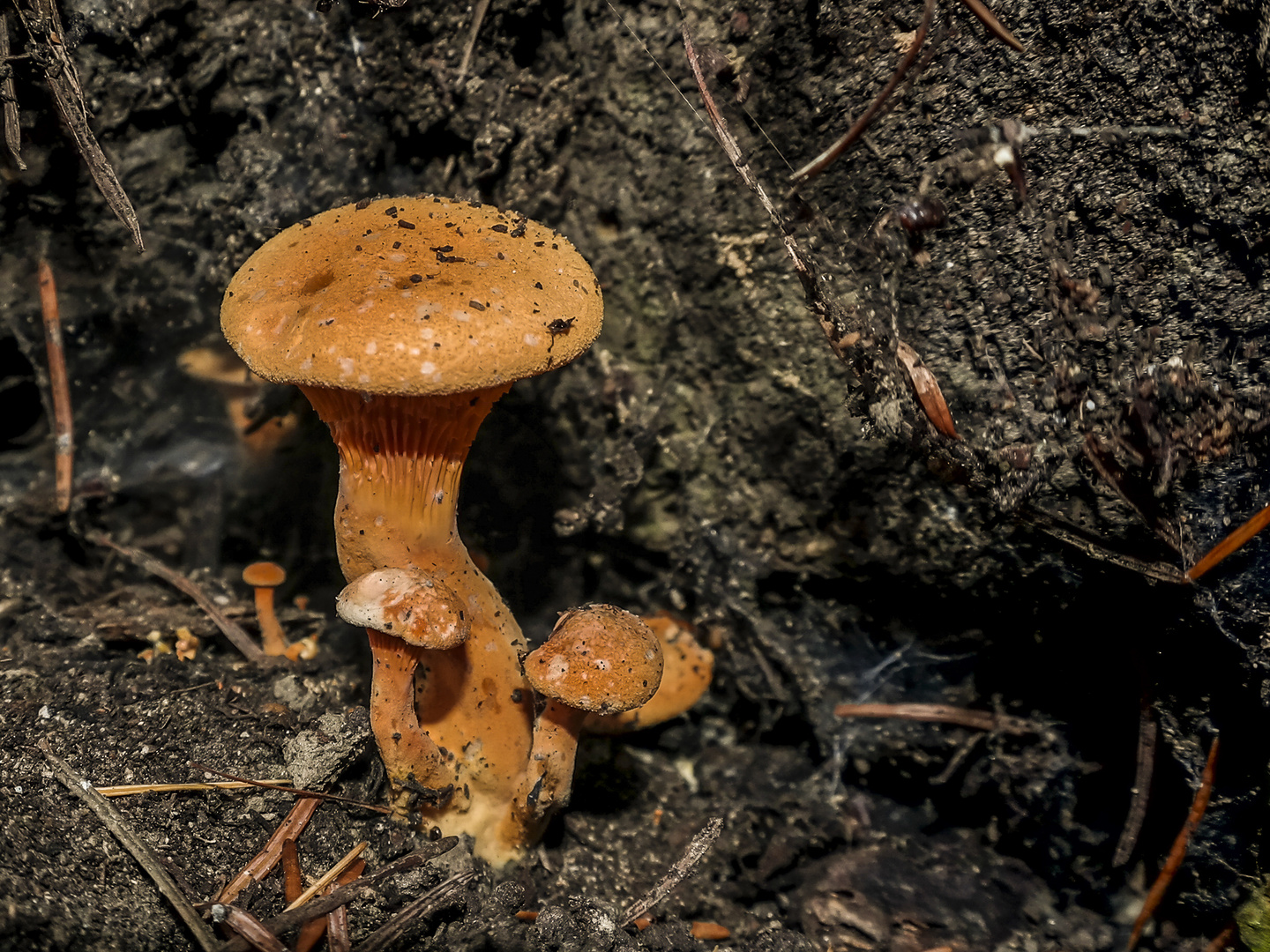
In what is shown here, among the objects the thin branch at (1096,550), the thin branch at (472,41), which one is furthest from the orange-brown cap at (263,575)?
the thin branch at (1096,550)

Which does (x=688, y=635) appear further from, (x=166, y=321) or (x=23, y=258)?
(x=23, y=258)

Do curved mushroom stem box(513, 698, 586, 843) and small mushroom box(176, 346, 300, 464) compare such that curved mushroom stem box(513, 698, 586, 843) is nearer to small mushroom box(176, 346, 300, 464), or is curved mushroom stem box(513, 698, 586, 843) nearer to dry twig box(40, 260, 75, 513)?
small mushroom box(176, 346, 300, 464)

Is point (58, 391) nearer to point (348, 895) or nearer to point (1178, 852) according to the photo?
point (348, 895)

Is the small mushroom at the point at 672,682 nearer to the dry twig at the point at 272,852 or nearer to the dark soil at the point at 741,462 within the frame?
the dark soil at the point at 741,462

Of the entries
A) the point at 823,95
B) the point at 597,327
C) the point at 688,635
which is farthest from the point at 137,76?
the point at 688,635

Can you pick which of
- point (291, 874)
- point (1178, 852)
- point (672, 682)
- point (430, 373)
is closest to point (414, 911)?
point (291, 874)

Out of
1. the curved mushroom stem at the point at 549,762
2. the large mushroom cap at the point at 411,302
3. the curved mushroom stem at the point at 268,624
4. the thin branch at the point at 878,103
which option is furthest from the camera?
the curved mushroom stem at the point at 268,624

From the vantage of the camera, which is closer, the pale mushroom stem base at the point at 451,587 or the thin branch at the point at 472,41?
the pale mushroom stem base at the point at 451,587
